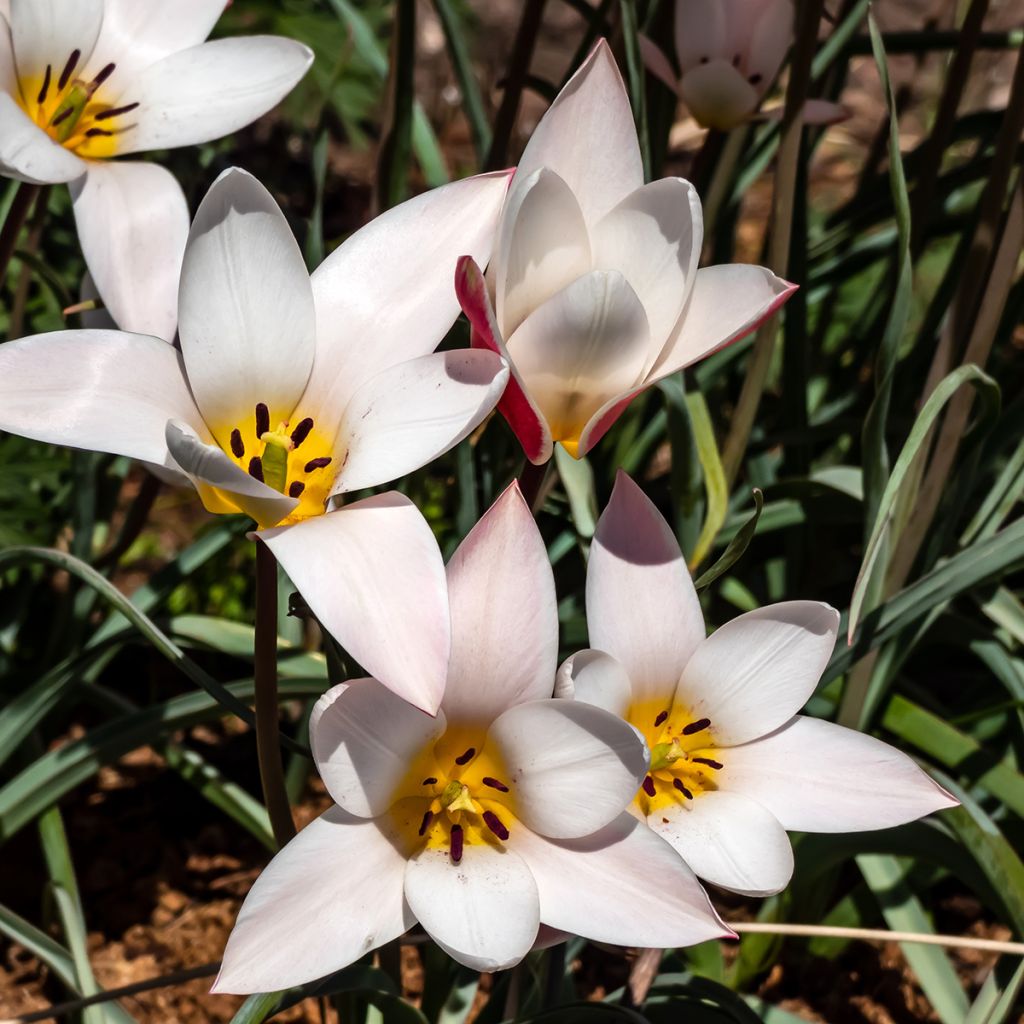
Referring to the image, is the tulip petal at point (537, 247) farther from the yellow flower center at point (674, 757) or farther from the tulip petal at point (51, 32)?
the tulip petal at point (51, 32)

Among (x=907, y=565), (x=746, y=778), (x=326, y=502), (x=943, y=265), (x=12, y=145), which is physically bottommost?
(x=943, y=265)

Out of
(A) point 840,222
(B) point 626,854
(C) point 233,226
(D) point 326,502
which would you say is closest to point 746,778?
(B) point 626,854

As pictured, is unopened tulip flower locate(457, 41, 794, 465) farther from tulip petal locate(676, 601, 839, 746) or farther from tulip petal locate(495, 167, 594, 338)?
tulip petal locate(676, 601, 839, 746)

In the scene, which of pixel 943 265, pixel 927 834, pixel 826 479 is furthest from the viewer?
pixel 943 265

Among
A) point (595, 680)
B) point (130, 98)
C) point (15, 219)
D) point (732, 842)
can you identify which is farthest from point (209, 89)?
point (732, 842)

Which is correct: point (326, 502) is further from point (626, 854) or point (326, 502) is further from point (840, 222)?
point (840, 222)

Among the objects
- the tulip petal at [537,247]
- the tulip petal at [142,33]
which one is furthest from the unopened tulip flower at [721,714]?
the tulip petal at [142,33]

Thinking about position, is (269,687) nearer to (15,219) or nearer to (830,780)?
(830,780)

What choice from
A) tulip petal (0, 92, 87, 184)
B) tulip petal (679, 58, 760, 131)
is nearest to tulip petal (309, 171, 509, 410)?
tulip petal (0, 92, 87, 184)
